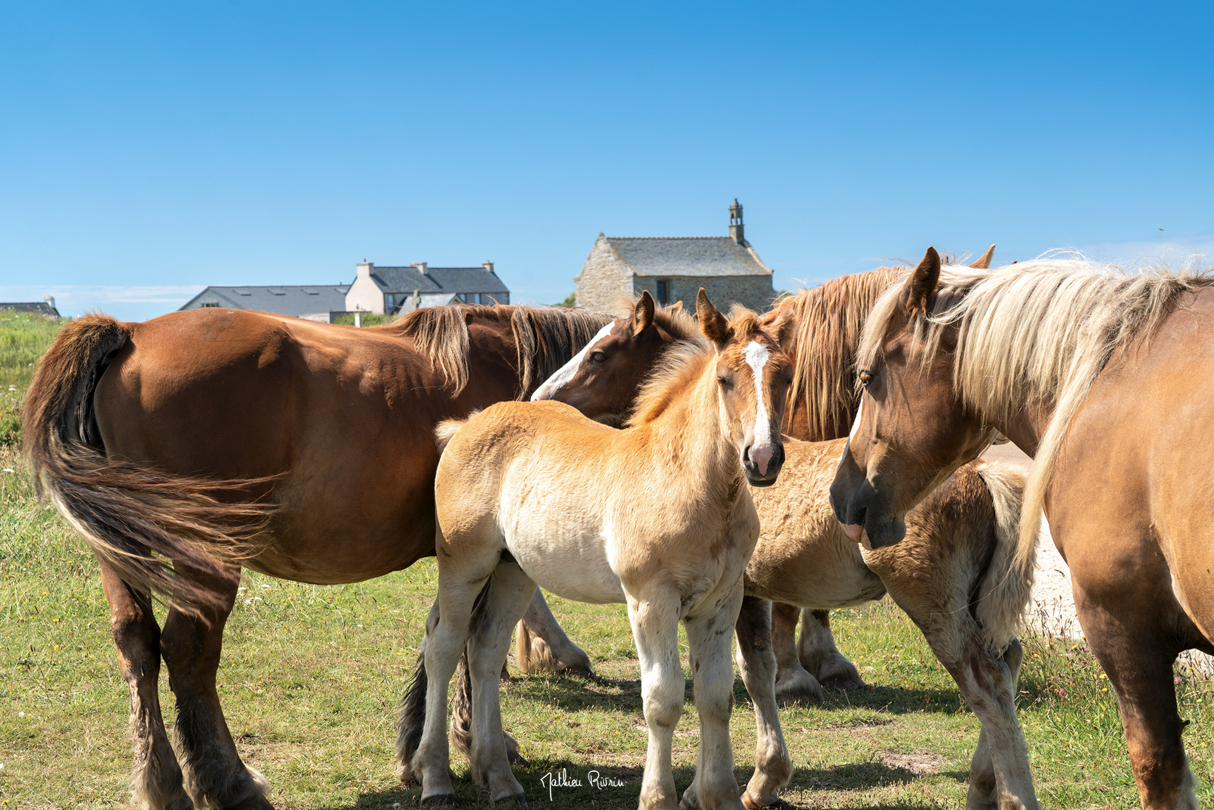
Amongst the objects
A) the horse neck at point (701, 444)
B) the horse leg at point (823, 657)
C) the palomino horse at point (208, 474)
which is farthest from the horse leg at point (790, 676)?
the palomino horse at point (208, 474)

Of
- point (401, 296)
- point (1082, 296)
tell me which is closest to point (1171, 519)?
point (1082, 296)

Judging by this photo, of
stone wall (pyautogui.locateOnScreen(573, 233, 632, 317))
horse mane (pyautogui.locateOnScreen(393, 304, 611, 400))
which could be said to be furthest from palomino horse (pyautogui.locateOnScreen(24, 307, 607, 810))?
stone wall (pyautogui.locateOnScreen(573, 233, 632, 317))

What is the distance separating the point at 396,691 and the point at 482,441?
101 inches

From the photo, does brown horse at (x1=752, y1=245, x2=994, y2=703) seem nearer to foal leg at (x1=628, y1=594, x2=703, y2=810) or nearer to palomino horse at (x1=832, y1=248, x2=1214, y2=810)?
palomino horse at (x1=832, y1=248, x2=1214, y2=810)

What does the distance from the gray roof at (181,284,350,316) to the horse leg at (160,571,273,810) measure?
67.9 metres

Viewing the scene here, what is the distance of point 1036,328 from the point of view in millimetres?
2650

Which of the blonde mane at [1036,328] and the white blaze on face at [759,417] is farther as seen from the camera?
the white blaze on face at [759,417]

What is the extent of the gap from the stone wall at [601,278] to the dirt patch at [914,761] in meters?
39.9

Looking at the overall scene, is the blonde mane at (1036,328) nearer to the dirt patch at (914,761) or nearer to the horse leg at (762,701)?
the horse leg at (762,701)

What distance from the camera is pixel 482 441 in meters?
4.10

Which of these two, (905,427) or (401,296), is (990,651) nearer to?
(905,427)

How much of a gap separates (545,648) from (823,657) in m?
1.93

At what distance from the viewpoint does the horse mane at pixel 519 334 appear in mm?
4707
